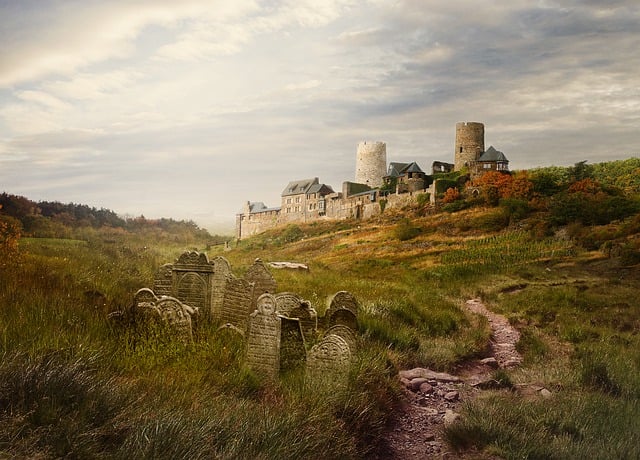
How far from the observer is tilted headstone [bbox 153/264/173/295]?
1130 centimetres

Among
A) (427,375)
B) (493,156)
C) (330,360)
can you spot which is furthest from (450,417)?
(493,156)

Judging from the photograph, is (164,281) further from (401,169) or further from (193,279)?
(401,169)

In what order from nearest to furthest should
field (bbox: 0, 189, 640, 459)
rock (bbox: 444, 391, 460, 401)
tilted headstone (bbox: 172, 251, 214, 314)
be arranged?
1. field (bbox: 0, 189, 640, 459)
2. rock (bbox: 444, 391, 460, 401)
3. tilted headstone (bbox: 172, 251, 214, 314)

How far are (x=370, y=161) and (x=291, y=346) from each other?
60.4 m

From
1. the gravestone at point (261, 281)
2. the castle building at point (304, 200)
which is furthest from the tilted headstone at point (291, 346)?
the castle building at point (304, 200)

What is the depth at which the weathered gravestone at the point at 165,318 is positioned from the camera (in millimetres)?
8227

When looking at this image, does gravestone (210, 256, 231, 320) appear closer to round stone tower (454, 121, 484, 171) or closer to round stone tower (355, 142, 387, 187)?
round stone tower (454, 121, 484, 171)

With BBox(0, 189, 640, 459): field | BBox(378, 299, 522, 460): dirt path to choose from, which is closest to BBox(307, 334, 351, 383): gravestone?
BBox(0, 189, 640, 459): field

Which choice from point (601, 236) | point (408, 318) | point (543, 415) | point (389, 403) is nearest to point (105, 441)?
point (389, 403)

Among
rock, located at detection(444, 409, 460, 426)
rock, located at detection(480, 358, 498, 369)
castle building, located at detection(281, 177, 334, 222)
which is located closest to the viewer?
rock, located at detection(444, 409, 460, 426)

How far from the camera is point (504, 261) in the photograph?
19422 mm

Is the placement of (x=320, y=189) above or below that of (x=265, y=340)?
above

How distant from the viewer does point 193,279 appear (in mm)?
11016

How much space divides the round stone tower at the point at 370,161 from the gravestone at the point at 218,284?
54.9m
